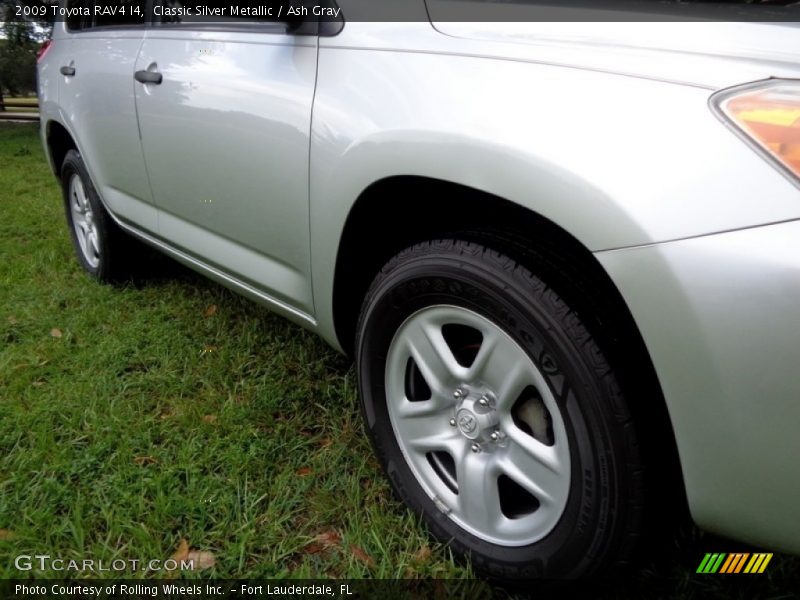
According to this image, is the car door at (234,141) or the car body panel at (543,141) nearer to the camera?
the car body panel at (543,141)

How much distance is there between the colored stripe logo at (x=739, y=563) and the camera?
151 centimetres

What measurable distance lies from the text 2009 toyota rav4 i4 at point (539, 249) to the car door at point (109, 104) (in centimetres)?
60

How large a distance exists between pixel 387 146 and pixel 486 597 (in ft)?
3.45

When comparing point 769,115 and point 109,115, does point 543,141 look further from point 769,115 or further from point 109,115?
point 109,115

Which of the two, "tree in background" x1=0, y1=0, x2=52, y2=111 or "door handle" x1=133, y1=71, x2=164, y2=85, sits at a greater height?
"door handle" x1=133, y1=71, x2=164, y2=85

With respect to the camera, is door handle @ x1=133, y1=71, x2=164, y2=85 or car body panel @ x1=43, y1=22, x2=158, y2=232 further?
car body panel @ x1=43, y1=22, x2=158, y2=232

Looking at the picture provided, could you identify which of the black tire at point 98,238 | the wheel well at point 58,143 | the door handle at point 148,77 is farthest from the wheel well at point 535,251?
the wheel well at point 58,143

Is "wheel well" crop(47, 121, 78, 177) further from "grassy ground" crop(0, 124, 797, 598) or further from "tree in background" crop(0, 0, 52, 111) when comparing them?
"tree in background" crop(0, 0, 52, 111)

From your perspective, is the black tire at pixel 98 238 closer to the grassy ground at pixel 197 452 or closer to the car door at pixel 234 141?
the grassy ground at pixel 197 452

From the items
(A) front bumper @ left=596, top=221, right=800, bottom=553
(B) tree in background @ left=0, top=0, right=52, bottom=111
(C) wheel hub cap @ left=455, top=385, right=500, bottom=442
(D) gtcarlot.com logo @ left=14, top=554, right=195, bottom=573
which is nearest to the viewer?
(A) front bumper @ left=596, top=221, right=800, bottom=553

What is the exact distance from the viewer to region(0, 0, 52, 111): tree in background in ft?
39.8

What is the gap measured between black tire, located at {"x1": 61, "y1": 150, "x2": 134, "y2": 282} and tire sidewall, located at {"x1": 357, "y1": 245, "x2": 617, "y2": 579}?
205 centimetres

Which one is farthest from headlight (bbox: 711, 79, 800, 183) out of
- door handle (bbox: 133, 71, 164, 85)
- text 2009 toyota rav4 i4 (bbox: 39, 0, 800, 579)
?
door handle (bbox: 133, 71, 164, 85)

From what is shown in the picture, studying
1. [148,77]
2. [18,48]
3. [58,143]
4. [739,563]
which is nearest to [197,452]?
[148,77]
